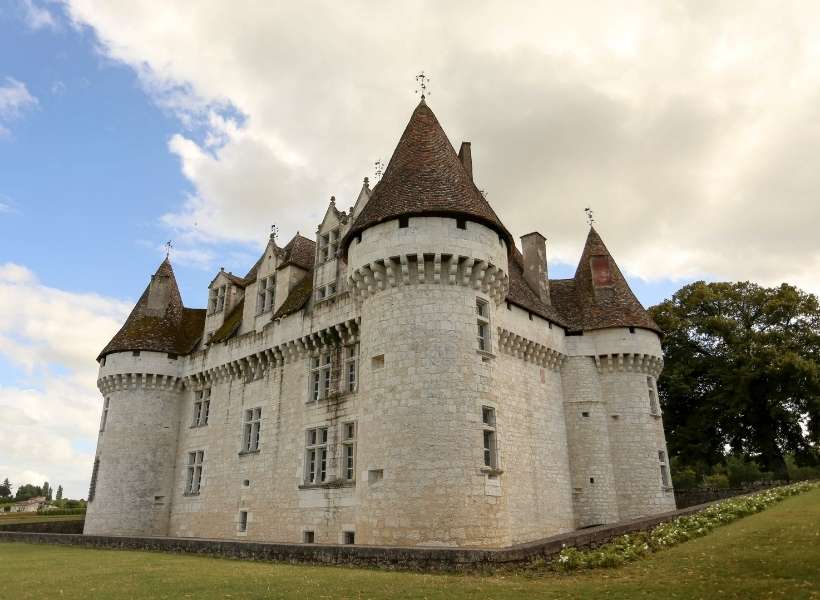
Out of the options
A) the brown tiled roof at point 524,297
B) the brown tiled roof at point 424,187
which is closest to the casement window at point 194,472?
the brown tiled roof at point 424,187

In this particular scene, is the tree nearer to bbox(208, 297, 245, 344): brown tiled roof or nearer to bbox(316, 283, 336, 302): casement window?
bbox(316, 283, 336, 302): casement window

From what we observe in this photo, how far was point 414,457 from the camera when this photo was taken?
15.5 metres

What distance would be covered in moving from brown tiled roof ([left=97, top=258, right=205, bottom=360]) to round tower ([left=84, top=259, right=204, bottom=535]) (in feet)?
0.15

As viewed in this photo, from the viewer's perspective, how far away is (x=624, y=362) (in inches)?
929

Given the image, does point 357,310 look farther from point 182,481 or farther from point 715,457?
point 715,457

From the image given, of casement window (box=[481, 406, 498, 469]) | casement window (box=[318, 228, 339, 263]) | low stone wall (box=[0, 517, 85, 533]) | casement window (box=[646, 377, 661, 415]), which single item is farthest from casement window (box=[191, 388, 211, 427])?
casement window (box=[646, 377, 661, 415])

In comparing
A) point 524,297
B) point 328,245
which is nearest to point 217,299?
point 328,245

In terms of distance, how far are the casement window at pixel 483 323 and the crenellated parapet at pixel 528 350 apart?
238 centimetres

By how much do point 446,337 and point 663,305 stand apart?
21408 millimetres

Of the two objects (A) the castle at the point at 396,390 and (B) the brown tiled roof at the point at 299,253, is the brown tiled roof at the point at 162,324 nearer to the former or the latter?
(A) the castle at the point at 396,390

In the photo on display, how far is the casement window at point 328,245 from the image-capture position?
75.1 ft

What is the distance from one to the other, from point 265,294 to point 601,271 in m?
Result: 14.8

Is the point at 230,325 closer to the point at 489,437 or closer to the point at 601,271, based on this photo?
the point at 489,437

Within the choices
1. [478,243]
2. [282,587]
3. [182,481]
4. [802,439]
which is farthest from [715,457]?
[282,587]
